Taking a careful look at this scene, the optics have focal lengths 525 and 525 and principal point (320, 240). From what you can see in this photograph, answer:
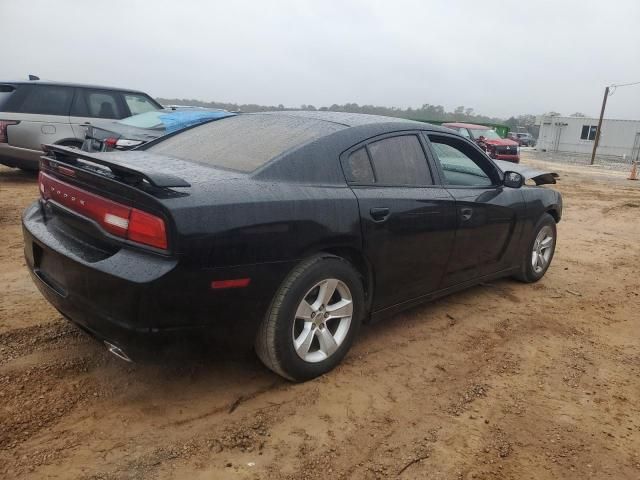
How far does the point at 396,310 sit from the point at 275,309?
110 cm

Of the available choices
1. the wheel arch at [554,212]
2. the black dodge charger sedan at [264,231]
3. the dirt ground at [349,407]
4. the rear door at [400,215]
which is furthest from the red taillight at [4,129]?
the wheel arch at [554,212]

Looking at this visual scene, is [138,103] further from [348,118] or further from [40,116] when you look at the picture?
[348,118]

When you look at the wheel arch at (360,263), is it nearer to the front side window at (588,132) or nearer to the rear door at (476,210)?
the rear door at (476,210)

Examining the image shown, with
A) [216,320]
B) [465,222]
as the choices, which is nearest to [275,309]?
[216,320]

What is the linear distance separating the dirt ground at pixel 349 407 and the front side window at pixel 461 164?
109 centimetres

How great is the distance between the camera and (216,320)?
2443mm

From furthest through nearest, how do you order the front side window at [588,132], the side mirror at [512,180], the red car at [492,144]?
the front side window at [588,132], the red car at [492,144], the side mirror at [512,180]

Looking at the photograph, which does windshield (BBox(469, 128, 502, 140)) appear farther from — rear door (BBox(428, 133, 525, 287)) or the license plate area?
the license plate area

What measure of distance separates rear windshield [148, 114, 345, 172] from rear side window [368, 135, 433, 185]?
0.32 meters

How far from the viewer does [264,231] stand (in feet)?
8.26

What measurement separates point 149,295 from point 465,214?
2.34m

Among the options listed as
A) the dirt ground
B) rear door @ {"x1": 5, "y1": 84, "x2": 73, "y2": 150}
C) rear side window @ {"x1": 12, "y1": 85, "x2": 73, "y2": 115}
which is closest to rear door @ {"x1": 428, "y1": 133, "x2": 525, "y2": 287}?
the dirt ground

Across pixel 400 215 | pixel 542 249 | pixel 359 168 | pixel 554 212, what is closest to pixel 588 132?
pixel 554 212

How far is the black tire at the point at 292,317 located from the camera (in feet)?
8.72
